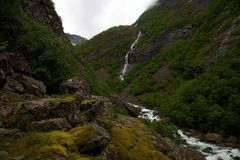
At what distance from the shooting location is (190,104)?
10612 centimetres

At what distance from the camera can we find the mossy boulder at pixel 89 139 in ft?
82.5

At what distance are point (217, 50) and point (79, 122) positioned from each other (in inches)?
4280

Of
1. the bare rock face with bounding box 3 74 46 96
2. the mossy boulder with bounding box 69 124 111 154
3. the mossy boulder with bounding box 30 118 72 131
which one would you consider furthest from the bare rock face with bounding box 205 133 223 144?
the mossy boulder with bounding box 30 118 72 131

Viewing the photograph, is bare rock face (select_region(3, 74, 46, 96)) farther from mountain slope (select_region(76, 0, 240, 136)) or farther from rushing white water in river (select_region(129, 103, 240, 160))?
mountain slope (select_region(76, 0, 240, 136))

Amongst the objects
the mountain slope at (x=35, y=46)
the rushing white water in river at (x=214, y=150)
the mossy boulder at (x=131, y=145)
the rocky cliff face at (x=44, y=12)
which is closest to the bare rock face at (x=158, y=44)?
the rushing white water in river at (x=214, y=150)

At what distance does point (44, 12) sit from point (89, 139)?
50129 millimetres

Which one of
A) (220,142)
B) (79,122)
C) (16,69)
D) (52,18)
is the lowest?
(220,142)

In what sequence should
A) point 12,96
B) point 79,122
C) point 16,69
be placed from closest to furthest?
point 79,122
point 12,96
point 16,69

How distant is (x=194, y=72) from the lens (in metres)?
138

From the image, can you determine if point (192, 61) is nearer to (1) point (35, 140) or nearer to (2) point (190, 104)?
(2) point (190, 104)

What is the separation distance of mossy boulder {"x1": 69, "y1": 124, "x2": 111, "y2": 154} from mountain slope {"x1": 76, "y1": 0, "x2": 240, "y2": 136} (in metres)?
64.9

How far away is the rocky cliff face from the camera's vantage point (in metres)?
65.8

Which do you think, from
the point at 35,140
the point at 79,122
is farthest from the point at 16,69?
the point at 35,140

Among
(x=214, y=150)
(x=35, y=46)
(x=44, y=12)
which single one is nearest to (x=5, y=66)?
(x=35, y=46)
